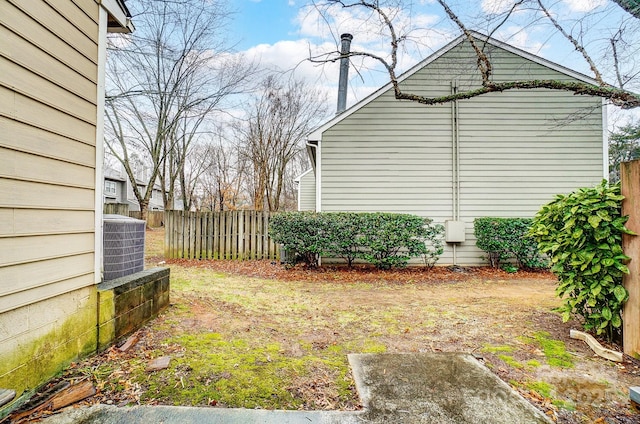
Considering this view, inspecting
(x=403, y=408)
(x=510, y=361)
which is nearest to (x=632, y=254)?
(x=510, y=361)

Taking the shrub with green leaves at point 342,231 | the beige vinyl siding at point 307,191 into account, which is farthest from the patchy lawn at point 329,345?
the beige vinyl siding at point 307,191

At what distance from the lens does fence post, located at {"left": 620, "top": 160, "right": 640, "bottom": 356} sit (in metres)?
2.56

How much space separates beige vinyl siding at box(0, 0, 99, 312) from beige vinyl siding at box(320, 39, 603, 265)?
5.45 m

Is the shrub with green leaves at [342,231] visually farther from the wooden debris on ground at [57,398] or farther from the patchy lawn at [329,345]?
the wooden debris on ground at [57,398]

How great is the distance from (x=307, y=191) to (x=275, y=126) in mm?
3945

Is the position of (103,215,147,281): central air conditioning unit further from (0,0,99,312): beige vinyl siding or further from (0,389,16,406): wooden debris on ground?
(0,389,16,406): wooden debris on ground

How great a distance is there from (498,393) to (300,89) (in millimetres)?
16371

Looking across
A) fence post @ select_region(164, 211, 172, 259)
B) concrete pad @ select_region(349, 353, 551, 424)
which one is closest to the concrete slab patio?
concrete pad @ select_region(349, 353, 551, 424)

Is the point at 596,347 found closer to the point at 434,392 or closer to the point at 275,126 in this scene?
the point at 434,392

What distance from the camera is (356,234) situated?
662 centimetres

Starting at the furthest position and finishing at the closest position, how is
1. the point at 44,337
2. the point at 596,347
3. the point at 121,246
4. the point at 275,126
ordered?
the point at 275,126
the point at 121,246
the point at 596,347
the point at 44,337

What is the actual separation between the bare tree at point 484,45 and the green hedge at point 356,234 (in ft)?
9.37

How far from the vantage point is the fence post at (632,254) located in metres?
2.56

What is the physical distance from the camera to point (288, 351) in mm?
2775
